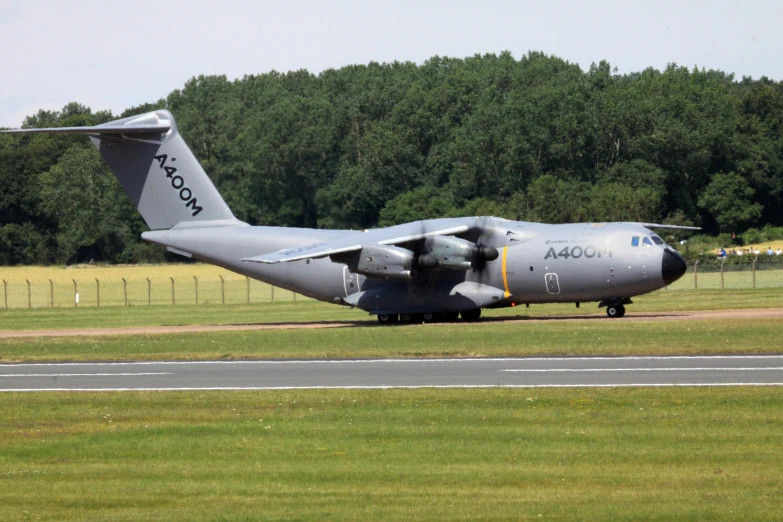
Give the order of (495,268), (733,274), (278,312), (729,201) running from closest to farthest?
(495,268) < (278,312) < (733,274) < (729,201)

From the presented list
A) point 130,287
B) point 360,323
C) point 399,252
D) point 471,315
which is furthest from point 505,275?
point 130,287

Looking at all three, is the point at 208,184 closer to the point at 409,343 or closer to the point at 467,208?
the point at 409,343

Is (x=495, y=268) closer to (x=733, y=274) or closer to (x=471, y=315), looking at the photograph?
(x=471, y=315)

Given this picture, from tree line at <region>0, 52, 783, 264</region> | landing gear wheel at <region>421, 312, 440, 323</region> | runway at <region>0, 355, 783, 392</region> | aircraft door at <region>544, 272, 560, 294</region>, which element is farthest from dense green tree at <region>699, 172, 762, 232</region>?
runway at <region>0, 355, 783, 392</region>

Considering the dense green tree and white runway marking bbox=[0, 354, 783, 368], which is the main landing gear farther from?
the dense green tree

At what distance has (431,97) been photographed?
85.9m

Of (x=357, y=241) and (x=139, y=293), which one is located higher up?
(x=357, y=241)

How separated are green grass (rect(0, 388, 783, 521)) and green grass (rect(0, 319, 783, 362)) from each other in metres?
7.88

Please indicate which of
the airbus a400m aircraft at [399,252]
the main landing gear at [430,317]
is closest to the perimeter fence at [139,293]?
the airbus a400m aircraft at [399,252]

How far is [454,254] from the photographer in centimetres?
3656

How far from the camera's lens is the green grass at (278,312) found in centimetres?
4259

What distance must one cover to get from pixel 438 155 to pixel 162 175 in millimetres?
39514

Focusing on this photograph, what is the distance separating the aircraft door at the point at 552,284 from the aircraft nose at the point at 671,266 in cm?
337

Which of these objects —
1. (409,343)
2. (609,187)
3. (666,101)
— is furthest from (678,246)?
(409,343)
